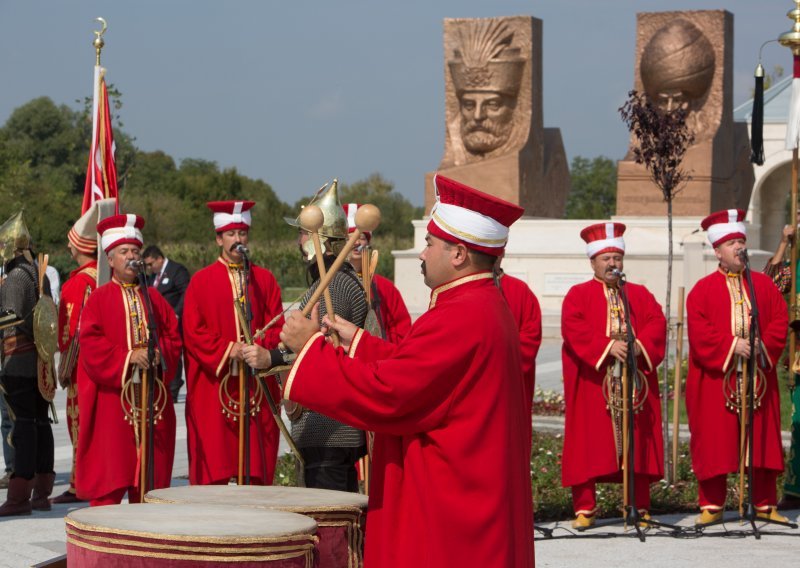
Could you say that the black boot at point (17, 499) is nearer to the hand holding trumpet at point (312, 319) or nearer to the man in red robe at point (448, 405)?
the hand holding trumpet at point (312, 319)

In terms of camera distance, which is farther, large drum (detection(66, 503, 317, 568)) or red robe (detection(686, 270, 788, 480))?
red robe (detection(686, 270, 788, 480))

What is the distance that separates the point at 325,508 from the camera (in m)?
5.42

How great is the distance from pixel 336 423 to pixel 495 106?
20.0 meters

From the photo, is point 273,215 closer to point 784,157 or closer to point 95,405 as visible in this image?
point 784,157

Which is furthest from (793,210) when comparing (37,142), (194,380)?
(37,142)

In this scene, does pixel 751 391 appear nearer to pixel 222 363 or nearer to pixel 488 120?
pixel 222 363

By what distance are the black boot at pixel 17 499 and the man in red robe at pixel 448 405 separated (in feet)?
16.7

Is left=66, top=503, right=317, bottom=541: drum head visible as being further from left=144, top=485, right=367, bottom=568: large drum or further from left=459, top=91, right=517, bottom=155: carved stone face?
left=459, top=91, right=517, bottom=155: carved stone face

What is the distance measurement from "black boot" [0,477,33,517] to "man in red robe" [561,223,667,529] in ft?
11.9

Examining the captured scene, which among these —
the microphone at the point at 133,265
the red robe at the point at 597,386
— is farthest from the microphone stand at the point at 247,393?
the red robe at the point at 597,386

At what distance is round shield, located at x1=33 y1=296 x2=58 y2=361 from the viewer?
30.4ft

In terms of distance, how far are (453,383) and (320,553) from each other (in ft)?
3.59

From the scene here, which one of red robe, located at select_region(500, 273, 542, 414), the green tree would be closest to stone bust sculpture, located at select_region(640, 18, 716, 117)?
red robe, located at select_region(500, 273, 542, 414)

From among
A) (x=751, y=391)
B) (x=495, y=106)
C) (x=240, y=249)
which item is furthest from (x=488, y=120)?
(x=240, y=249)
